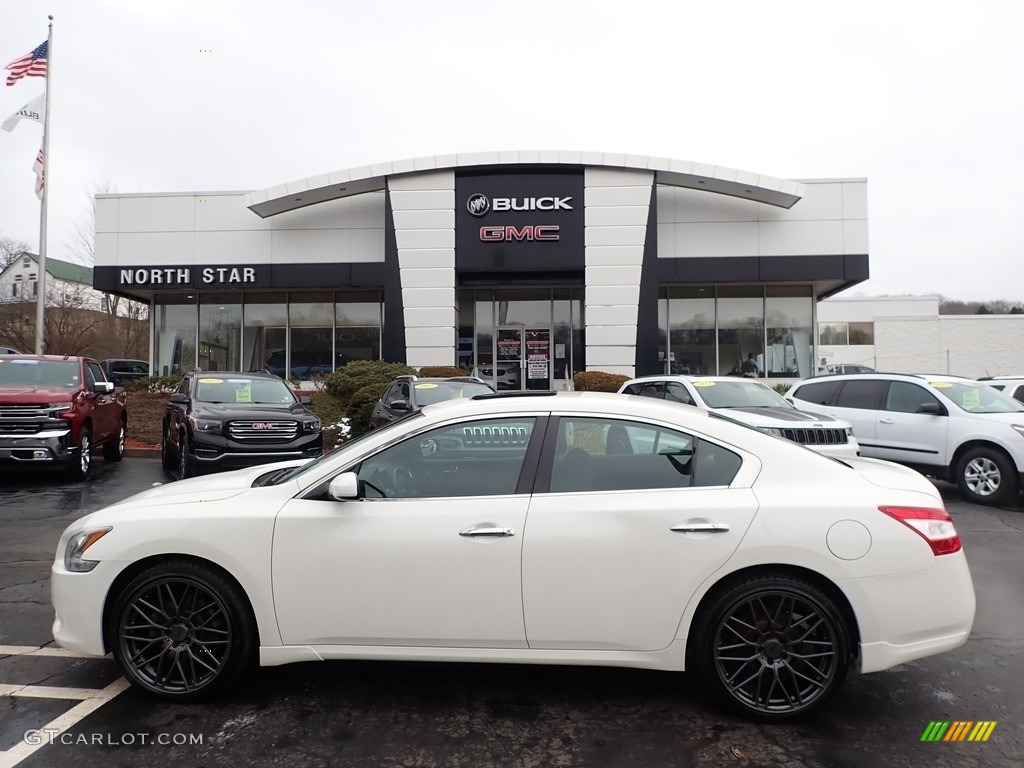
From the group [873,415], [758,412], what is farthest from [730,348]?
[758,412]

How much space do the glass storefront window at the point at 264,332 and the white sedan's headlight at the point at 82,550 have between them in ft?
65.3

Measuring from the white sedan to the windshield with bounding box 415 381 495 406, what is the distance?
280 inches

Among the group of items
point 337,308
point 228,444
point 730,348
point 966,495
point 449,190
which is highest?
point 449,190

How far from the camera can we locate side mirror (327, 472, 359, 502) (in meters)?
3.23

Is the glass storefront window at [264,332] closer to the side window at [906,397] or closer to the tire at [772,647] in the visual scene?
the side window at [906,397]

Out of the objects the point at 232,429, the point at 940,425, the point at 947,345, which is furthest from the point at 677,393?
the point at 947,345

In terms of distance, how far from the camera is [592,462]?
136 inches

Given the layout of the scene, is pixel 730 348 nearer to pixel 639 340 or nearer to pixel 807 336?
pixel 807 336

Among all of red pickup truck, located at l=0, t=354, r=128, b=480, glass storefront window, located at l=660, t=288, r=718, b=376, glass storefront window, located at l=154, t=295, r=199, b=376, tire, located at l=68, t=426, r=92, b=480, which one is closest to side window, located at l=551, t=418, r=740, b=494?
red pickup truck, located at l=0, t=354, r=128, b=480

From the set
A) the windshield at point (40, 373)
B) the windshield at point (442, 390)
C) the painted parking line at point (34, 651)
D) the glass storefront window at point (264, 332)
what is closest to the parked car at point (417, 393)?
the windshield at point (442, 390)

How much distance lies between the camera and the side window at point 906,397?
9.58 meters

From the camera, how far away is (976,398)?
9.33 m

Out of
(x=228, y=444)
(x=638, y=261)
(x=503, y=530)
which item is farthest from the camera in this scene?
(x=638, y=261)

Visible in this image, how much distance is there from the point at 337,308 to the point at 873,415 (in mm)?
16980
